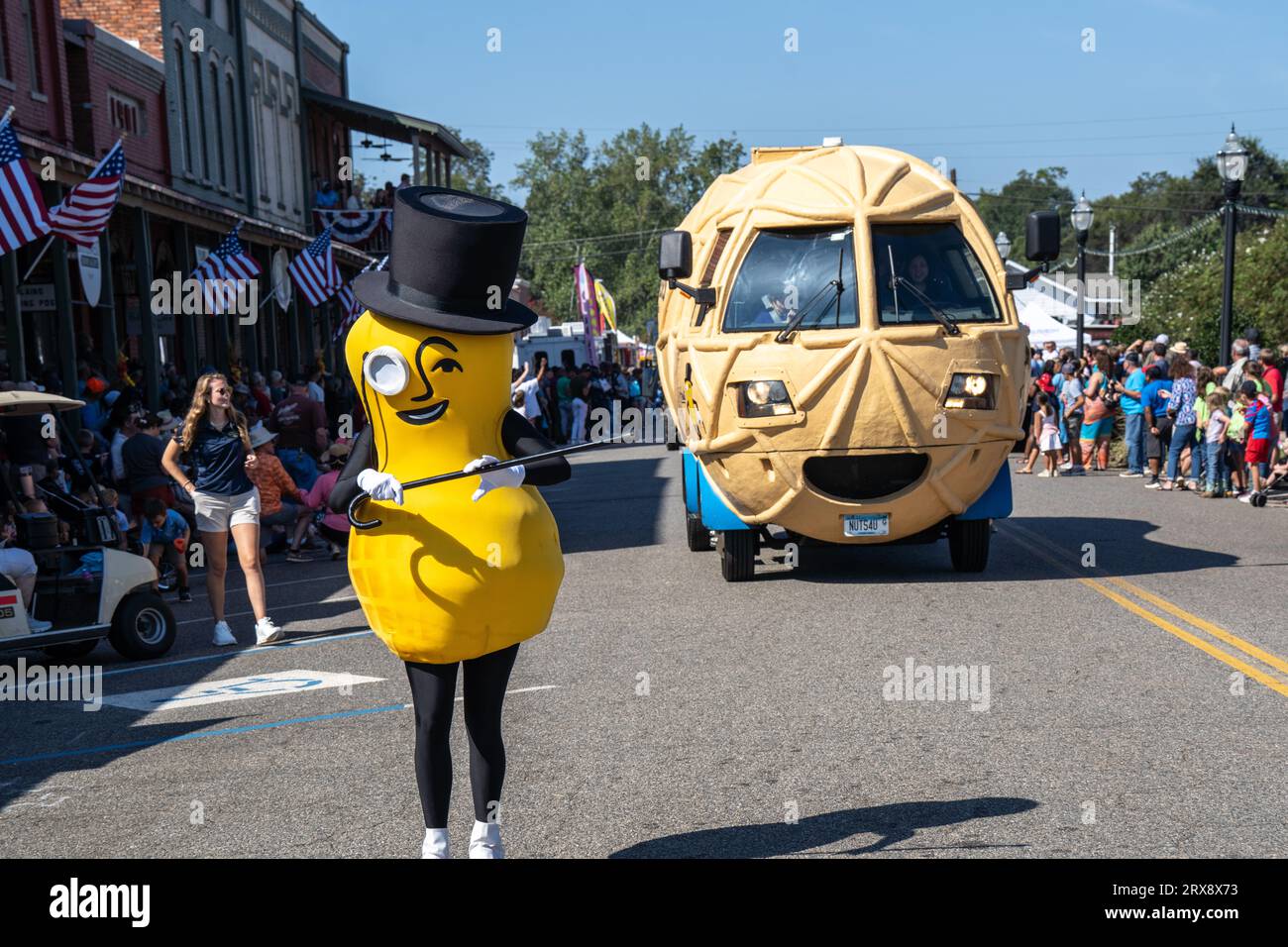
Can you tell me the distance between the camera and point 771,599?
11.5 metres

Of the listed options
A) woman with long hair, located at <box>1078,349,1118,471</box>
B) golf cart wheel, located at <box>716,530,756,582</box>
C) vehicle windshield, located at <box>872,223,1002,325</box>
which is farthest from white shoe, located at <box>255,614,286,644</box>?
woman with long hair, located at <box>1078,349,1118,471</box>

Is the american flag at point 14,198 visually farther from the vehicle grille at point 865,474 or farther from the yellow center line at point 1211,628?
the yellow center line at point 1211,628

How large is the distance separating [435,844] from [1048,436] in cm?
1934

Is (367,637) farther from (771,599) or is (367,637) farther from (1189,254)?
(1189,254)

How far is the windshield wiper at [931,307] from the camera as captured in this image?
11.4 meters

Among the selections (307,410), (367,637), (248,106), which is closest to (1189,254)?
(248,106)

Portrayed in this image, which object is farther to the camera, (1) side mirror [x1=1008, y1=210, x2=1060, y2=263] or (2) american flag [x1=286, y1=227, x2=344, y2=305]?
(2) american flag [x1=286, y1=227, x2=344, y2=305]

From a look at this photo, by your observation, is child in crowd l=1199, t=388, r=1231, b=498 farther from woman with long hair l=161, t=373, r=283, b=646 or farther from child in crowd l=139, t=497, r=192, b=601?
woman with long hair l=161, t=373, r=283, b=646

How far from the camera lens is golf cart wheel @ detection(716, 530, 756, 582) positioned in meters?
12.4

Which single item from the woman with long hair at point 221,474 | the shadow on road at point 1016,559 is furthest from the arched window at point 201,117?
the woman with long hair at point 221,474

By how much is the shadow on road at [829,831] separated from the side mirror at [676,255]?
6557 mm

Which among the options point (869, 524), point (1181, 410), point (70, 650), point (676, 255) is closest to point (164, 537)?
point (70, 650)

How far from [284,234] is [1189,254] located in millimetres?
72886

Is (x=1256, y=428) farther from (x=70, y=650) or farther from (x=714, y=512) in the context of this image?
(x=70, y=650)
